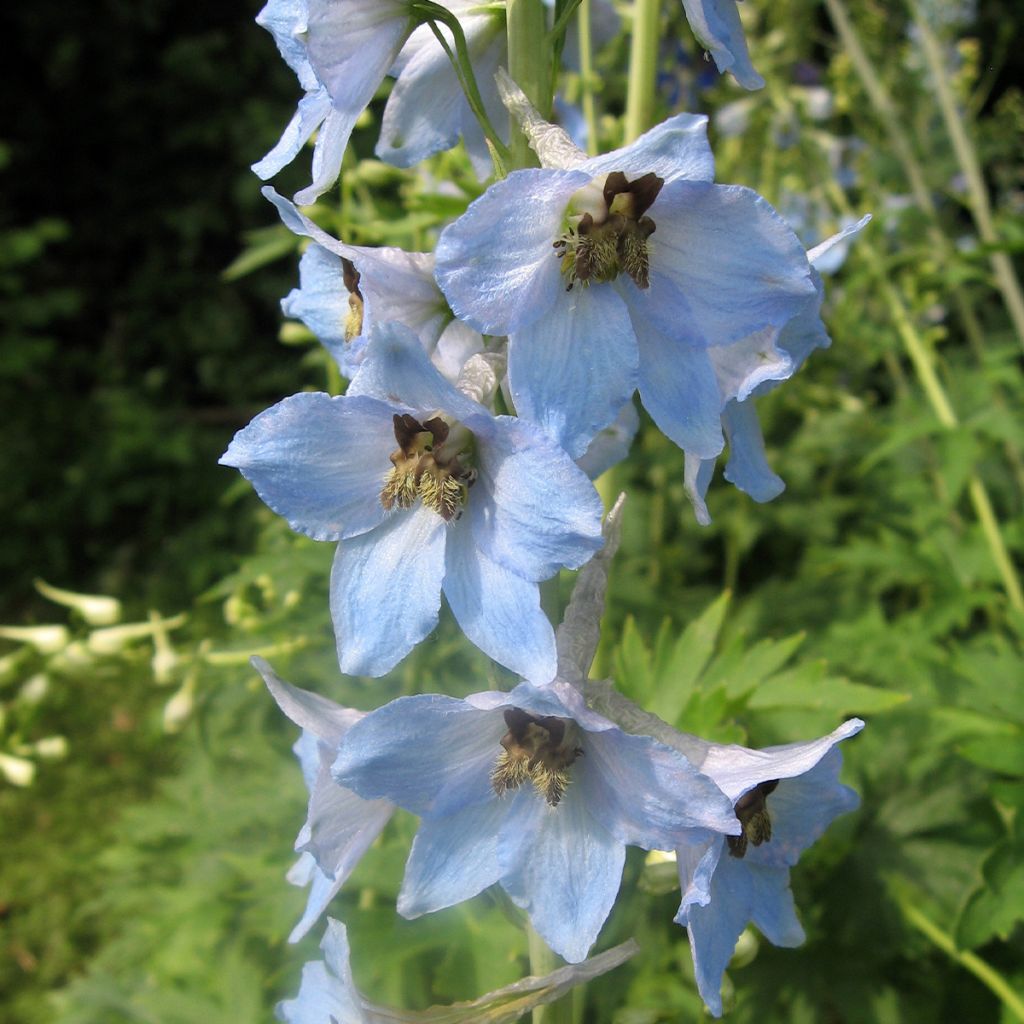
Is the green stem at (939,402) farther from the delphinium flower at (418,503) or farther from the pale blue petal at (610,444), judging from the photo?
the delphinium flower at (418,503)

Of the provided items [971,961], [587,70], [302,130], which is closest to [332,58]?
[302,130]

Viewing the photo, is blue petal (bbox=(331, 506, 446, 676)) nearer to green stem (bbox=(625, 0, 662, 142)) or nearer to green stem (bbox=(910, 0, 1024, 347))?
green stem (bbox=(625, 0, 662, 142))

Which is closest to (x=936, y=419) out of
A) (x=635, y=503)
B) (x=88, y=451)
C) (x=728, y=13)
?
(x=635, y=503)

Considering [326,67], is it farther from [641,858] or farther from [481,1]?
[641,858]

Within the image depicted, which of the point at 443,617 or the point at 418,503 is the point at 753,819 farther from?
the point at 443,617

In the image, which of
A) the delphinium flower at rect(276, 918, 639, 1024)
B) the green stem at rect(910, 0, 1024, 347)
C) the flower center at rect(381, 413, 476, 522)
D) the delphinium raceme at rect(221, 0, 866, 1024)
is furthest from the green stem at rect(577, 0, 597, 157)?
the green stem at rect(910, 0, 1024, 347)
